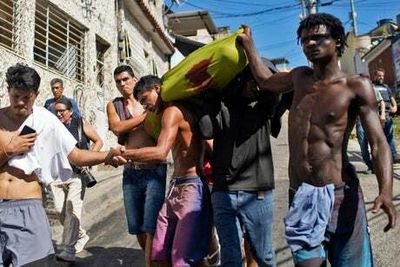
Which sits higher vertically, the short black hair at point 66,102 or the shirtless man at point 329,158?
the short black hair at point 66,102

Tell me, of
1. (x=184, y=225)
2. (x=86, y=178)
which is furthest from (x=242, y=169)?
(x=86, y=178)

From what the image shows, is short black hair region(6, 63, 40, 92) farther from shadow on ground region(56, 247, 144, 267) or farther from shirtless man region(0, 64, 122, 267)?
shadow on ground region(56, 247, 144, 267)

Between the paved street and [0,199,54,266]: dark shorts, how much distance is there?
6.92 feet

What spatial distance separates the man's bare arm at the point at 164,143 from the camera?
10.7 feet

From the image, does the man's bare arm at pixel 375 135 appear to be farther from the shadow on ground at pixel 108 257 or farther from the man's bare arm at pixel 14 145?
the shadow on ground at pixel 108 257

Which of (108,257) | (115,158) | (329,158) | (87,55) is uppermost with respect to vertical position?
(87,55)

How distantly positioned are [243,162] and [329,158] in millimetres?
723

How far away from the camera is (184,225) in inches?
131

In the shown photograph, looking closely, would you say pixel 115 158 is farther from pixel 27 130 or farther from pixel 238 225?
pixel 238 225

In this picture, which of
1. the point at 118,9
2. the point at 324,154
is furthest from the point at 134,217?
the point at 118,9

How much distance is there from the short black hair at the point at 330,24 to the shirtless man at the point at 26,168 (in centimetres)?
167

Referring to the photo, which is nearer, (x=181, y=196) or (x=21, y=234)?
(x=21, y=234)

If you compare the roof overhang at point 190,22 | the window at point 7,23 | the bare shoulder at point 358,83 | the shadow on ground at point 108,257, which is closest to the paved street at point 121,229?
the shadow on ground at point 108,257

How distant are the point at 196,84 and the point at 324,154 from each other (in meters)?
1.04
